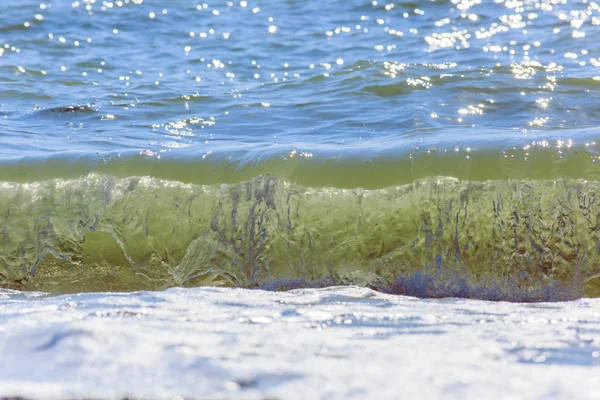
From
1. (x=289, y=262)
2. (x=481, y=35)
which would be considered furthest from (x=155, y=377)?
(x=481, y=35)

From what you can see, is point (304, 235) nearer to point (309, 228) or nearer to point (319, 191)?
point (309, 228)

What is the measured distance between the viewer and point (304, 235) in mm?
2908

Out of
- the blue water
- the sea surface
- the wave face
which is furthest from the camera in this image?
the blue water

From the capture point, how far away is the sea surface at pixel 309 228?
1540 mm

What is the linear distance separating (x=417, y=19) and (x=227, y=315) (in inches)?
266

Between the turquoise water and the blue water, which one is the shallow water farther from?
the blue water

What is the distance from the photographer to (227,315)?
2.06 metres

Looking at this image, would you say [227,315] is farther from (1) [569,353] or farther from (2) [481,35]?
(2) [481,35]

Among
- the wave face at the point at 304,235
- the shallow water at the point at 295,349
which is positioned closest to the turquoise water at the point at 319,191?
the wave face at the point at 304,235

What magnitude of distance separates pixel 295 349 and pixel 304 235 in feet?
4.16

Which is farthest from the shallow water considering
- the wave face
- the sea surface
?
the wave face

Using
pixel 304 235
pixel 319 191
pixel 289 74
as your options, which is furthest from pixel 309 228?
pixel 289 74

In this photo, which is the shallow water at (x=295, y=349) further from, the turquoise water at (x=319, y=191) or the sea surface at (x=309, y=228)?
the turquoise water at (x=319, y=191)

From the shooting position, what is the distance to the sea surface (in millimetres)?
1540
